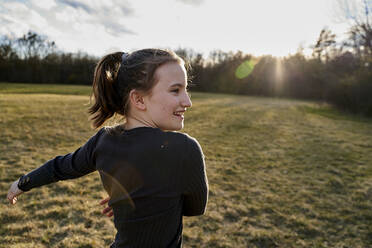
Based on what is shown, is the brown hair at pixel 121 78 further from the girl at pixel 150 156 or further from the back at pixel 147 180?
the back at pixel 147 180

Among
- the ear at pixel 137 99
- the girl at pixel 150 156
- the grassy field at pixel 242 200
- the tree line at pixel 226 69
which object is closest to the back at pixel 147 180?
the girl at pixel 150 156

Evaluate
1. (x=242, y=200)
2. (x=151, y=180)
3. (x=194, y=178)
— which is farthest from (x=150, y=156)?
(x=242, y=200)

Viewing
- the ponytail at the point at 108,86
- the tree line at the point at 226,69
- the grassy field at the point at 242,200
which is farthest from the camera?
the tree line at the point at 226,69

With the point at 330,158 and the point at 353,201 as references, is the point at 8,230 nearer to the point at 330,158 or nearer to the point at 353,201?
the point at 353,201

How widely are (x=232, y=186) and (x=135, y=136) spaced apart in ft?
14.1

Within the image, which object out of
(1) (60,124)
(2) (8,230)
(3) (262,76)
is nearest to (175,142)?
(2) (8,230)

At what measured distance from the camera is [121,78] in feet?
3.97

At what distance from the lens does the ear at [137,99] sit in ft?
3.76

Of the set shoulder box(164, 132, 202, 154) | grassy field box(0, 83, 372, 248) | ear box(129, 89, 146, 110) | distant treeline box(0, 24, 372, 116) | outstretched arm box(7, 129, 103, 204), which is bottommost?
grassy field box(0, 83, 372, 248)

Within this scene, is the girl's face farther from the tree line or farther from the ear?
the tree line

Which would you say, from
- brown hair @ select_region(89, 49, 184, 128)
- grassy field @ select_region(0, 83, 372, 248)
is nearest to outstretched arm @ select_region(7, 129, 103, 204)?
brown hair @ select_region(89, 49, 184, 128)

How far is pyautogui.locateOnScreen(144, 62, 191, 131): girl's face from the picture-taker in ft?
3.67

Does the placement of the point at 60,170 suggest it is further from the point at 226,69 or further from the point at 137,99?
the point at 226,69

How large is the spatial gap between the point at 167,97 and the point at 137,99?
144 millimetres
